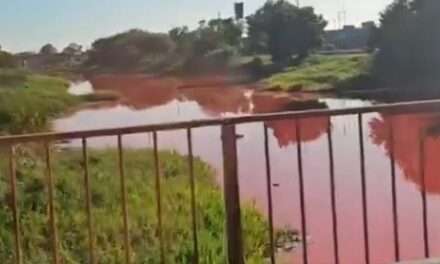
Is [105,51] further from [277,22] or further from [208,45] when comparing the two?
[277,22]

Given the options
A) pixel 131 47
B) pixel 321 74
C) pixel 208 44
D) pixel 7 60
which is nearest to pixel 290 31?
pixel 208 44

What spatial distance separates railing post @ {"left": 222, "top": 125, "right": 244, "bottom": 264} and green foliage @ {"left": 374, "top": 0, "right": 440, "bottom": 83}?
797 inches

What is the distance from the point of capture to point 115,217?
267 inches

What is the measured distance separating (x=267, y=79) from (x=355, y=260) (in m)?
26.2

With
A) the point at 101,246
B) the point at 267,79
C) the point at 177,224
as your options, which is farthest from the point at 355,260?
the point at 267,79

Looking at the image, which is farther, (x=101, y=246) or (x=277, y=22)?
(x=277, y=22)

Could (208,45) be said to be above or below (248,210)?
above

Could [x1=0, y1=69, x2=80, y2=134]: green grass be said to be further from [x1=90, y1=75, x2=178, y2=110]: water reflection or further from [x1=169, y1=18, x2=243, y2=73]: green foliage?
[x1=169, y1=18, x2=243, y2=73]: green foliage

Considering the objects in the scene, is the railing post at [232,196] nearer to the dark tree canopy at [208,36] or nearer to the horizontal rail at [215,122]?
the horizontal rail at [215,122]

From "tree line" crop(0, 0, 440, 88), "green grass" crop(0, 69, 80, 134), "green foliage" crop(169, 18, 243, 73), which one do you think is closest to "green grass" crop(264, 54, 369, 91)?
"tree line" crop(0, 0, 440, 88)

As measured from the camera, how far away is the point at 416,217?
341 inches

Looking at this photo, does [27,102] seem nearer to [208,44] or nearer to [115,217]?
[115,217]

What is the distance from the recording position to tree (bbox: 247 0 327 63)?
35.6 metres

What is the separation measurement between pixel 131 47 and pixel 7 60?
1346 centimetres
